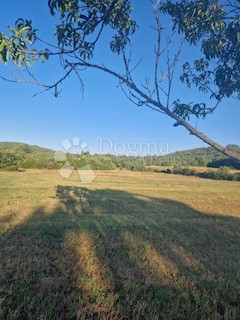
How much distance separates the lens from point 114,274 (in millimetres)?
5055

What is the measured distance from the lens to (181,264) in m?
6.02

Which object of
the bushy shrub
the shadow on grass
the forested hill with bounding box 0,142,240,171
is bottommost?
the shadow on grass

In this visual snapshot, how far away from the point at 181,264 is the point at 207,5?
5.35 m

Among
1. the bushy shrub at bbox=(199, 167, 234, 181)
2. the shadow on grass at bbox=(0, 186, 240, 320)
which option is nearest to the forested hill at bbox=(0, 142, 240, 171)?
the bushy shrub at bbox=(199, 167, 234, 181)

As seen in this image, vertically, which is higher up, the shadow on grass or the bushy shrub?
the bushy shrub

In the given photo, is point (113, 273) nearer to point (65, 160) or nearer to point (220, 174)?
Result: point (220, 174)

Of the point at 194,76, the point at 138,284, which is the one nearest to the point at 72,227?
the point at 138,284

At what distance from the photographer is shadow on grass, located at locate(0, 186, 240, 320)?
3771mm

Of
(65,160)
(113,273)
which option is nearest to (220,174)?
(65,160)

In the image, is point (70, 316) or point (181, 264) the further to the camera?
point (181, 264)

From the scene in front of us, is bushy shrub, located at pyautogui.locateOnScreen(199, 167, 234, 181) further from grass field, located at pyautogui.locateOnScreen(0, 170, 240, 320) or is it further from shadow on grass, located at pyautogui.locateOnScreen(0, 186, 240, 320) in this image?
shadow on grass, located at pyautogui.locateOnScreen(0, 186, 240, 320)

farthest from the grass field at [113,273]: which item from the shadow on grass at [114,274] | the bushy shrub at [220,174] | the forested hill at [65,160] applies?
the bushy shrub at [220,174]

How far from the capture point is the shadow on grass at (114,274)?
3.77m

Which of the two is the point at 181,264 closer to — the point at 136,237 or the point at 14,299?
the point at 136,237
